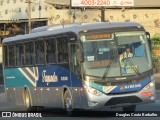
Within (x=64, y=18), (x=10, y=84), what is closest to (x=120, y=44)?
(x=10, y=84)

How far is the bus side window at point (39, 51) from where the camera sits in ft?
71.1

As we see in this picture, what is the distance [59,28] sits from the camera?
21047 mm

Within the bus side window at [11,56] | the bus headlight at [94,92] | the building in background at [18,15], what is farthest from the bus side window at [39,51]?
the building in background at [18,15]

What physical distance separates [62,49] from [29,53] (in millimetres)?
3123

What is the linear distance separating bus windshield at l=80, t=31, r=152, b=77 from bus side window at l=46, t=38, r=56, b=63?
2.08 m

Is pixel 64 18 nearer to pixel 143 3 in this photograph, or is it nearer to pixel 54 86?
pixel 143 3

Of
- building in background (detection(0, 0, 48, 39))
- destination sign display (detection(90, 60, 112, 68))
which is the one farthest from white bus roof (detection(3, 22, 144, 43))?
building in background (detection(0, 0, 48, 39))

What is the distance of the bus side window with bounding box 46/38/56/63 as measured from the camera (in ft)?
67.9

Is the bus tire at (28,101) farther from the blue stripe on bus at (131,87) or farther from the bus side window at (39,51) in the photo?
the blue stripe on bus at (131,87)

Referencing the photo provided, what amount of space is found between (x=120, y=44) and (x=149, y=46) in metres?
0.98

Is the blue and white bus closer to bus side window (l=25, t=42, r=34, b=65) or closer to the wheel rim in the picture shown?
the wheel rim

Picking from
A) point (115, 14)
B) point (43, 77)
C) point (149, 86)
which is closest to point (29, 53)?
point (43, 77)

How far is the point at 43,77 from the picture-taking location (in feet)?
71.3

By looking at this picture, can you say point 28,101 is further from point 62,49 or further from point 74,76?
point 74,76
